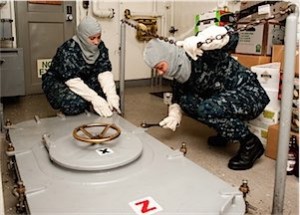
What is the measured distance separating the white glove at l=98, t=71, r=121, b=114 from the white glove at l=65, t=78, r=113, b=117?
10 centimetres

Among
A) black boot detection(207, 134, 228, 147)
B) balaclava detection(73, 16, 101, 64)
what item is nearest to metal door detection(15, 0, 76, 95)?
balaclava detection(73, 16, 101, 64)

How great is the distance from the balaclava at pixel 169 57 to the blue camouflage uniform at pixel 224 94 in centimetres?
9

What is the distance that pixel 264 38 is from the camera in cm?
248

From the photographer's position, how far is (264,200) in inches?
60.9

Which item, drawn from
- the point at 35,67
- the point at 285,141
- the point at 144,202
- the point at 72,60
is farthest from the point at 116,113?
the point at 35,67

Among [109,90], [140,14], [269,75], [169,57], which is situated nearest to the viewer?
[169,57]

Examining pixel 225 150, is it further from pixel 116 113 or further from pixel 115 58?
pixel 115 58

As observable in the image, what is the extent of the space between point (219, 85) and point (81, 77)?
3.57 ft

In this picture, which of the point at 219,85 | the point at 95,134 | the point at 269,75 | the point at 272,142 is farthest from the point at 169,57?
the point at 272,142

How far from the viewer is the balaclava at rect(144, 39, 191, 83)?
1.79 metres

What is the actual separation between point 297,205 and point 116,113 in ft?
4.45

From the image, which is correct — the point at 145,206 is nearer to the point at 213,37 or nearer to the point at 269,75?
the point at 213,37

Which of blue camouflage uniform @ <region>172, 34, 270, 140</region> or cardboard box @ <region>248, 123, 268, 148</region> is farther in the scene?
cardboard box @ <region>248, 123, 268, 148</region>

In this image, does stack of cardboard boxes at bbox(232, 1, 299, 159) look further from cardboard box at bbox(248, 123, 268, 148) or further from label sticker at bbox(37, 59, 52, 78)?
label sticker at bbox(37, 59, 52, 78)
